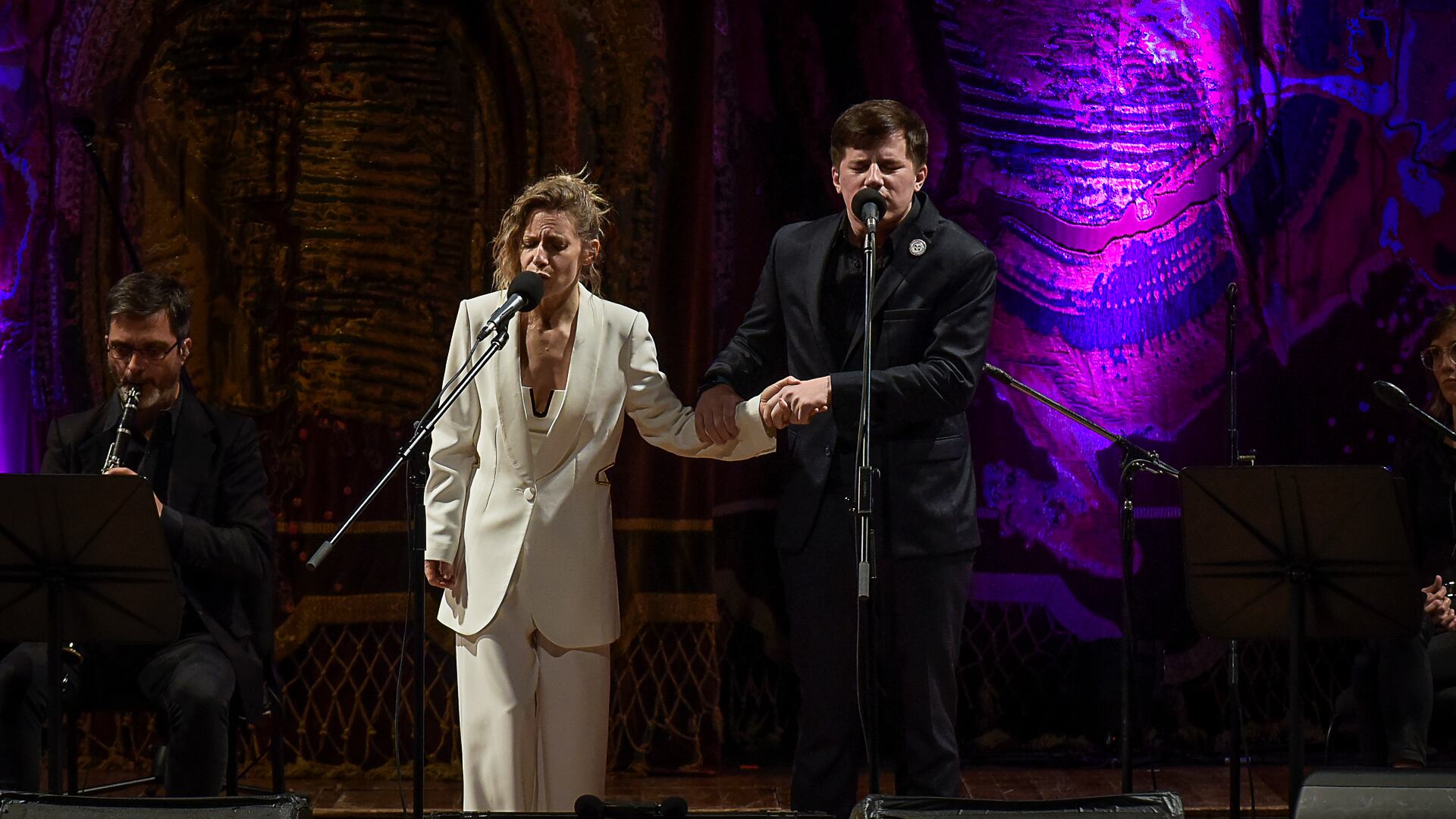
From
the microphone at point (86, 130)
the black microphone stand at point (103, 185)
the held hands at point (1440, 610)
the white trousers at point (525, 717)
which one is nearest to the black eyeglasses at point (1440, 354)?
the held hands at point (1440, 610)

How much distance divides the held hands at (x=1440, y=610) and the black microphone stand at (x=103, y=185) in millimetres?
4056

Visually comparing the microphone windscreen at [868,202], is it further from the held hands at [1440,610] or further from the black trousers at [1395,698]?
the held hands at [1440,610]

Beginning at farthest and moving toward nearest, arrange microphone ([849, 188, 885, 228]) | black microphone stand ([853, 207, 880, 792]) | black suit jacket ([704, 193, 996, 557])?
black suit jacket ([704, 193, 996, 557])
microphone ([849, 188, 885, 228])
black microphone stand ([853, 207, 880, 792])

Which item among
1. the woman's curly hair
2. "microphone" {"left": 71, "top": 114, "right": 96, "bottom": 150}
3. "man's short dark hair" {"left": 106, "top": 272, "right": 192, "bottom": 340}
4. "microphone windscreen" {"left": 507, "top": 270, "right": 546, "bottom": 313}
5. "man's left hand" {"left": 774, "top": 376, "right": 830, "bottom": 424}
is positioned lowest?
"man's left hand" {"left": 774, "top": 376, "right": 830, "bottom": 424}

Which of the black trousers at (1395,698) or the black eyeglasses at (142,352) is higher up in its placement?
the black eyeglasses at (142,352)

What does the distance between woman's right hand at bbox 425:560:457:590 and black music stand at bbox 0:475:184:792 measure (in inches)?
21.8

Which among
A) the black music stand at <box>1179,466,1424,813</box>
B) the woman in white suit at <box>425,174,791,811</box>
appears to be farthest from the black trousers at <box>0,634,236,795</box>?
the black music stand at <box>1179,466,1424,813</box>

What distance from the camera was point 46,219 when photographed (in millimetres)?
5094

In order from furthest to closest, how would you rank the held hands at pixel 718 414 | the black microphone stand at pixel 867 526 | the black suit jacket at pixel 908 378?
the held hands at pixel 718 414 < the black suit jacket at pixel 908 378 < the black microphone stand at pixel 867 526

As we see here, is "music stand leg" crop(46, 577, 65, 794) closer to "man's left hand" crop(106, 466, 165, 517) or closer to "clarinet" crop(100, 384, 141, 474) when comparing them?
"man's left hand" crop(106, 466, 165, 517)

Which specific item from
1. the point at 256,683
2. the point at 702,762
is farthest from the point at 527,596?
the point at 702,762

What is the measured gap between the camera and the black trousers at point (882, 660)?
321 centimetres

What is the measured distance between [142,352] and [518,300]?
1209 millimetres

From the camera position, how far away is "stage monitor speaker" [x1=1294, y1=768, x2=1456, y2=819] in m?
2.42
